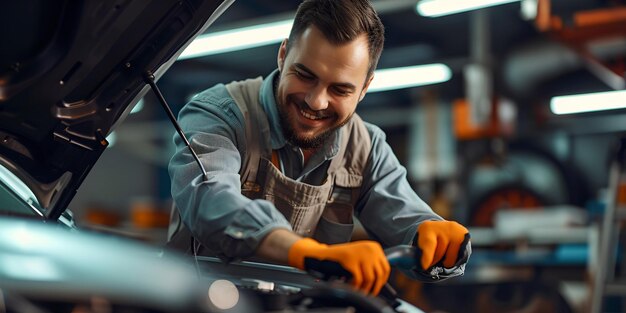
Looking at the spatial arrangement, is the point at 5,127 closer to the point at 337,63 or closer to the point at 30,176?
the point at 30,176

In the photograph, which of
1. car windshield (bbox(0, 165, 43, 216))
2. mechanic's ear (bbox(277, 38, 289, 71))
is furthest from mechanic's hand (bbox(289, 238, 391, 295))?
car windshield (bbox(0, 165, 43, 216))

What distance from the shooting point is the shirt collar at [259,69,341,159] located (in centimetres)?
166

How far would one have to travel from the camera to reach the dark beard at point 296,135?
162 cm

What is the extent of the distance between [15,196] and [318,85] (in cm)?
69

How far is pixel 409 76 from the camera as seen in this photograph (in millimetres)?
7945

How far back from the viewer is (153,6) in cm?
148

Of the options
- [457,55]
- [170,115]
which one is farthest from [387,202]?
[457,55]

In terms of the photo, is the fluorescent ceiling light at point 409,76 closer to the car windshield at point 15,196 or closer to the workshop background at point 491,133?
the workshop background at point 491,133

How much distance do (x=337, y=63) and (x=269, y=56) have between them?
24.2ft

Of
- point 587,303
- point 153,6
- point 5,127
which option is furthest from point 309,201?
point 587,303

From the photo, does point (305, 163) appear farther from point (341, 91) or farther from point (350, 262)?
point (350, 262)

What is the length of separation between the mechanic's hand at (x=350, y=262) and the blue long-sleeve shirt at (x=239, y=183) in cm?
10

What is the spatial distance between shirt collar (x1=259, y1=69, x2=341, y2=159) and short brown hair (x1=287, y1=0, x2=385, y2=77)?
121 mm

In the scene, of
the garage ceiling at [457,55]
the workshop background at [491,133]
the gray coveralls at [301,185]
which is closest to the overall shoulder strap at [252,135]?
the gray coveralls at [301,185]
